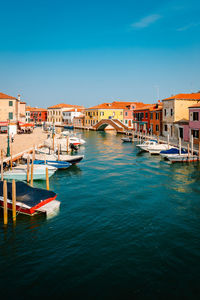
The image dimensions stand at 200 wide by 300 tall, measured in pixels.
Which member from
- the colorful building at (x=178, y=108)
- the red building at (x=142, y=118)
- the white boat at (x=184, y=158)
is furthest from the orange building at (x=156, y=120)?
the white boat at (x=184, y=158)

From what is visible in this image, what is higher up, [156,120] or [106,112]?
[106,112]

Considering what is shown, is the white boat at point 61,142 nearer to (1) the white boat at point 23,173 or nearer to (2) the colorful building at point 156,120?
(1) the white boat at point 23,173

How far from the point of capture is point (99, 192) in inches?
773

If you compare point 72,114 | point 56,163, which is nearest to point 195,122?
point 56,163

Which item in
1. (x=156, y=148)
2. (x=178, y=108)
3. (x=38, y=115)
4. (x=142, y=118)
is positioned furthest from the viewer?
(x=38, y=115)

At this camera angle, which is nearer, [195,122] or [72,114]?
[195,122]

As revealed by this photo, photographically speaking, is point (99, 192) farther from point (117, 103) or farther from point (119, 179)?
point (117, 103)

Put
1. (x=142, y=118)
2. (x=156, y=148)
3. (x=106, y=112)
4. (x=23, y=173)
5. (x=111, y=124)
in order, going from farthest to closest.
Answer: (x=106, y=112)
(x=111, y=124)
(x=142, y=118)
(x=156, y=148)
(x=23, y=173)

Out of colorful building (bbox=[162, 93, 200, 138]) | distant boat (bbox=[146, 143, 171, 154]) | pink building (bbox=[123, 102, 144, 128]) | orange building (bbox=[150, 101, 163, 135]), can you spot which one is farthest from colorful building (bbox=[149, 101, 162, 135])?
pink building (bbox=[123, 102, 144, 128])

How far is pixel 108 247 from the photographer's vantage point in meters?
11.7

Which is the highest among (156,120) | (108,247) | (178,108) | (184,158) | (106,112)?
(106,112)

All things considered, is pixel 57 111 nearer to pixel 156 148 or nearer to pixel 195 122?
pixel 195 122

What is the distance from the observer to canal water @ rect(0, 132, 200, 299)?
30.0 feet

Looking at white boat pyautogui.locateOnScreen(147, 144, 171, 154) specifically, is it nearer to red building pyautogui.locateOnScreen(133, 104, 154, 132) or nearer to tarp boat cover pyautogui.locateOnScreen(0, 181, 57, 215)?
red building pyautogui.locateOnScreen(133, 104, 154, 132)
